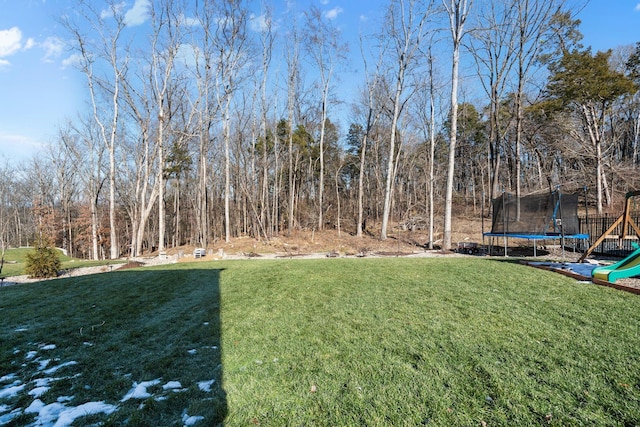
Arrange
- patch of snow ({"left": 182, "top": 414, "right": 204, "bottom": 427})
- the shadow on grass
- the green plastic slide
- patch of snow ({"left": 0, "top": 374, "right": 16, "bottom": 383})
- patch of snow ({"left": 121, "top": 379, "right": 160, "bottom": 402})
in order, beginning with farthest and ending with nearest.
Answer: the green plastic slide < patch of snow ({"left": 0, "top": 374, "right": 16, "bottom": 383}) < patch of snow ({"left": 121, "top": 379, "right": 160, "bottom": 402}) < the shadow on grass < patch of snow ({"left": 182, "top": 414, "right": 204, "bottom": 427})

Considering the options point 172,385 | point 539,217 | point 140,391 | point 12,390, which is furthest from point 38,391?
point 539,217

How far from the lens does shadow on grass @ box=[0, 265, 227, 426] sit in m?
2.29

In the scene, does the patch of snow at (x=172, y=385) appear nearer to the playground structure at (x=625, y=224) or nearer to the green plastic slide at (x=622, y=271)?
the green plastic slide at (x=622, y=271)

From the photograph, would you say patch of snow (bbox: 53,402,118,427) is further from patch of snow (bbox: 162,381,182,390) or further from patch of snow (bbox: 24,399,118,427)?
patch of snow (bbox: 162,381,182,390)

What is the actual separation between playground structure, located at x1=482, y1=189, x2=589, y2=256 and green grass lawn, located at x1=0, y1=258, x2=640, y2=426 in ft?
15.5

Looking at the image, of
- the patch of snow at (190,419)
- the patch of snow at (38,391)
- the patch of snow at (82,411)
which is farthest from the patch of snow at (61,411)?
the patch of snow at (190,419)

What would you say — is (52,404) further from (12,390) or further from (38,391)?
(12,390)

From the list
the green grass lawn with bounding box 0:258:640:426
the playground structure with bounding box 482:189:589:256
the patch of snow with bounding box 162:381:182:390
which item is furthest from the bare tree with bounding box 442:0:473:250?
the patch of snow with bounding box 162:381:182:390

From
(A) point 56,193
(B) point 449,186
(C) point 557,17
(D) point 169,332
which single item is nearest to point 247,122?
(B) point 449,186

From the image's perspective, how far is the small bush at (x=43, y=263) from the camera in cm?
972

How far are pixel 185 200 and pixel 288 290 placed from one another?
28914 mm

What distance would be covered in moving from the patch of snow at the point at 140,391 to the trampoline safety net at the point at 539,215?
10.1 m

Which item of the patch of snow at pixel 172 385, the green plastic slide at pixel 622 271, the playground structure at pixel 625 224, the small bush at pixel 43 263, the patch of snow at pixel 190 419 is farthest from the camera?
the small bush at pixel 43 263

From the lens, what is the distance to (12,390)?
2555 millimetres
